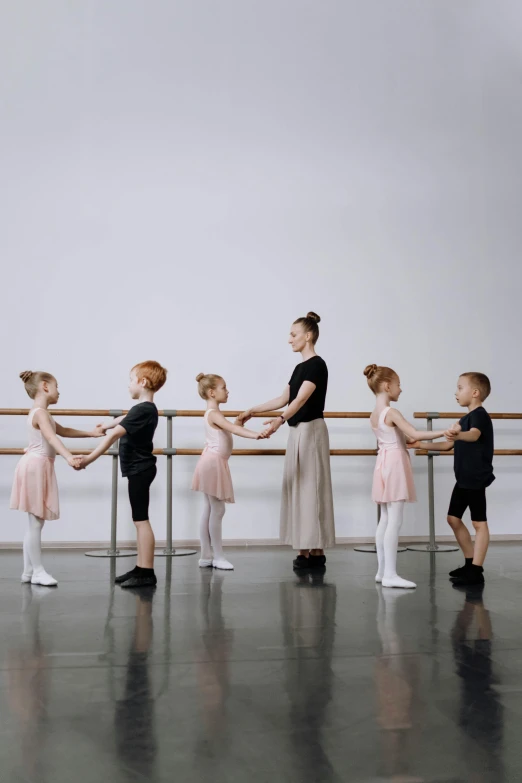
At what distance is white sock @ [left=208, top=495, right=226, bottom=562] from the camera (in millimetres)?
3830

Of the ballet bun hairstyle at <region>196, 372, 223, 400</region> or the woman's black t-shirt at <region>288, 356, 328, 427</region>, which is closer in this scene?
the woman's black t-shirt at <region>288, 356, 328, 427</region>

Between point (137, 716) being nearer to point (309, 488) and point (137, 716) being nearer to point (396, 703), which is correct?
point (396, 703)

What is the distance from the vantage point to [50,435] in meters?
3.33

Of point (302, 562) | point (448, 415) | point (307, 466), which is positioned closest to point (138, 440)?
point (307, 466)

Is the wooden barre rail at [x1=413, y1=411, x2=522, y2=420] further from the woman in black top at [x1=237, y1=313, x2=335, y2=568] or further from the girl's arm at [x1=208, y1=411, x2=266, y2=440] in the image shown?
the girl's arm at [x1=208, y1=411, x2=266, y2=440]

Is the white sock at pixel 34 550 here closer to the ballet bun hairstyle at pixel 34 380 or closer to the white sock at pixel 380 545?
the ballet bun hairstyle at pixel 34 380

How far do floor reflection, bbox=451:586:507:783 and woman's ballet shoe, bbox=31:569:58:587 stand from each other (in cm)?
170

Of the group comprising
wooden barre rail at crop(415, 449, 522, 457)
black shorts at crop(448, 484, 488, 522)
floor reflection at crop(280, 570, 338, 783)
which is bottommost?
floor reflection at crop(280, 570, 338, 783)

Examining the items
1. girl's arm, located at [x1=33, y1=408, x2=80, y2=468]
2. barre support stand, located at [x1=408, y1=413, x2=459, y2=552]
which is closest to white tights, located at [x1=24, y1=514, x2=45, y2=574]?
girl's arm, located at [x1=33, y1=408, x2=80, y2=468]

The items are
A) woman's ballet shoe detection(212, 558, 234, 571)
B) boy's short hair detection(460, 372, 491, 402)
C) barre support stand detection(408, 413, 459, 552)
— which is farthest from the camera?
barre support stand detection(408, 413, 459, 552)

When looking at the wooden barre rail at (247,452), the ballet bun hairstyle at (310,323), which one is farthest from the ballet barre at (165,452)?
the ballet bun hairstyle at (310,323)

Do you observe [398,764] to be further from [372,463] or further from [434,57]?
[434,57]

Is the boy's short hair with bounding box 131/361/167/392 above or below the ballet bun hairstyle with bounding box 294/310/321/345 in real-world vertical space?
below

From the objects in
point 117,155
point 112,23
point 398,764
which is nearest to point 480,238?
point 117,155
